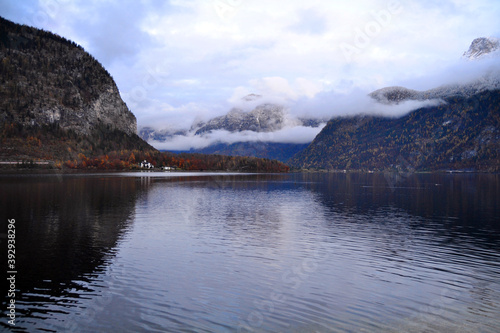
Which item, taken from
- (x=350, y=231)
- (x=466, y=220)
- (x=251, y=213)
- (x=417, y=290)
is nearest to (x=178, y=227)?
(x=251, y=213)

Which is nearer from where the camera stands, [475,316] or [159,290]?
[475,316]

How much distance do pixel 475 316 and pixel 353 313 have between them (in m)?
7.96

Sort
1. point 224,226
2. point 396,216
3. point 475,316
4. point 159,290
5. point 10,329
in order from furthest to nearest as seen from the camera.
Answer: point 396,216 → point 224,226 → point 159,290 → point 475,316 → point 10,329

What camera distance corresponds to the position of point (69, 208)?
76375mm

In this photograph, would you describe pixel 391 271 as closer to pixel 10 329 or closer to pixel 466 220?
pixel 10 329

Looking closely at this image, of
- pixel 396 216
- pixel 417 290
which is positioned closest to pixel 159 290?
pixel 417 290

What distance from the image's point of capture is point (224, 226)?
195 feet

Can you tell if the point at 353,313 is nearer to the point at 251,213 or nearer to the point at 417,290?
the point at 417,290

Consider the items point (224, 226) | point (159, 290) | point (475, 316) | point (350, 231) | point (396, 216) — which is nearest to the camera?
point (475, 316)

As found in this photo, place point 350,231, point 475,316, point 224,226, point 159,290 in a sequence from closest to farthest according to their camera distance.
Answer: point 475,316, point 159,290, point 350,231, point 224,226

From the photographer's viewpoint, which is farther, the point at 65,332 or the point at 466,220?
the point at 466,220

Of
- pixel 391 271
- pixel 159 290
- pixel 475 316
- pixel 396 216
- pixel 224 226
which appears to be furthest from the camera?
pixel 396 216

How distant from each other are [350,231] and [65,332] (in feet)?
141

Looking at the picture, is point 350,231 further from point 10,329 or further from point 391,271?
point 10,329
